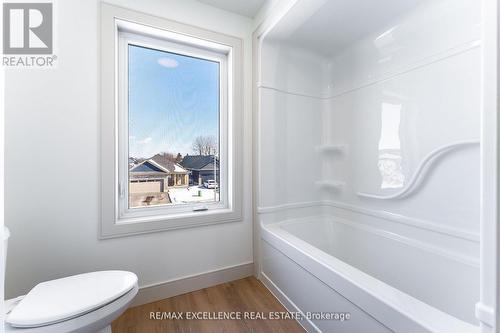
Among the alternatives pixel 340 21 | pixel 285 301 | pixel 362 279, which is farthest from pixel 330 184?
pixel 340 21

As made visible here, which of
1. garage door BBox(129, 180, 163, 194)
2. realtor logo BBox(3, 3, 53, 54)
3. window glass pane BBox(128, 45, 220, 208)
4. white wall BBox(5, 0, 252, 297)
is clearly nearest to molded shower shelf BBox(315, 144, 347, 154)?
window glass pane BBox(128, 45, 220, 208)

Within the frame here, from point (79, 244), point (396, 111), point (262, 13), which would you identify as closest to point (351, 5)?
point (262, 13)

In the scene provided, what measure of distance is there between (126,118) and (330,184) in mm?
1839

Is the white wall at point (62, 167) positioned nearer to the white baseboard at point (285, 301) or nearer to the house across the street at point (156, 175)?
the house across the street at point (156, 175)

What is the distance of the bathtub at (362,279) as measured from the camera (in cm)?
87

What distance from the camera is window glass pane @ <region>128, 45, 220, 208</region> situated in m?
1.69

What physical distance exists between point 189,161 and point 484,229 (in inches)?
67.5

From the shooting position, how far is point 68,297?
100 centimetres

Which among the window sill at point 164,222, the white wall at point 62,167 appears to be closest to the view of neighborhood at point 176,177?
the window sill at point 164,222

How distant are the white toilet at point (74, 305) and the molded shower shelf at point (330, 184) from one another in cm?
174

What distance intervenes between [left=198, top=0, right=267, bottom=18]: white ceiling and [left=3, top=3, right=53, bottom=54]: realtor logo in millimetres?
1023

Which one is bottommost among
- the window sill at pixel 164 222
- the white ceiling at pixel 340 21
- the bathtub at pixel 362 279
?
the bathtub at pixel 362 279

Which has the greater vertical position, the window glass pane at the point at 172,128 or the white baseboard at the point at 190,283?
the window glass pane at the point at 172,128

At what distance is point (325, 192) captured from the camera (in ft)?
7.41
